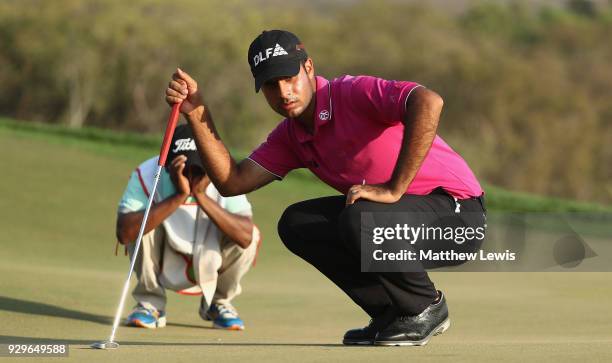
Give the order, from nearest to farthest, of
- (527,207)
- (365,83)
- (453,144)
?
1. (365,83)
2. (527,207)
3. (453,144)

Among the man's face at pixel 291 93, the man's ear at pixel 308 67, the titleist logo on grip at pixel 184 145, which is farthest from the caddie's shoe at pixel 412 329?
the titleist logo on grip at pixel 184 145

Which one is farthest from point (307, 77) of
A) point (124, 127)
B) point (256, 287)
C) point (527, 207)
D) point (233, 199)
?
point (124, 127)

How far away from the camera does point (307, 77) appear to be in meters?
5.43

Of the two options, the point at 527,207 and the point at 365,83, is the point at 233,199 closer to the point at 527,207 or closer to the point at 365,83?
the point at 365,83

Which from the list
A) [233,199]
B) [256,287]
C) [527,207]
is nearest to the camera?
[233,199]

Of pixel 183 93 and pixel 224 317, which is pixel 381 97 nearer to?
pixel 183 93

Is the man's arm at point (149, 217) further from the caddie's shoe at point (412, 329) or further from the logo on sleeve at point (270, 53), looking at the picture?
the caddie's shoe at point (412, 329)

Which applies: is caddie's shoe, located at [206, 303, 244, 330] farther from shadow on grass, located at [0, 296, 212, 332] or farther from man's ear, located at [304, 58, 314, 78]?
man's ear, located at [304, 58, 314, 78]

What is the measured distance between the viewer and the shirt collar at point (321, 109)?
5.38m

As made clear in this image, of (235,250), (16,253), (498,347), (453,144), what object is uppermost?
(453,144)

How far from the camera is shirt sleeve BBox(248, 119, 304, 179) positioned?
576 centimetres

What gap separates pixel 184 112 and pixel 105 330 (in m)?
1.78

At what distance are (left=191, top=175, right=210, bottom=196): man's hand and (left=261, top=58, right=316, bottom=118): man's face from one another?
5.64ft

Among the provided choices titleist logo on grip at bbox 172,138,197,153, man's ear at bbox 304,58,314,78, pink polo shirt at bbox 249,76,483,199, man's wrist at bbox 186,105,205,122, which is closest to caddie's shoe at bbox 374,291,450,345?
pink polo shirt at bbox 249,76,483,199
